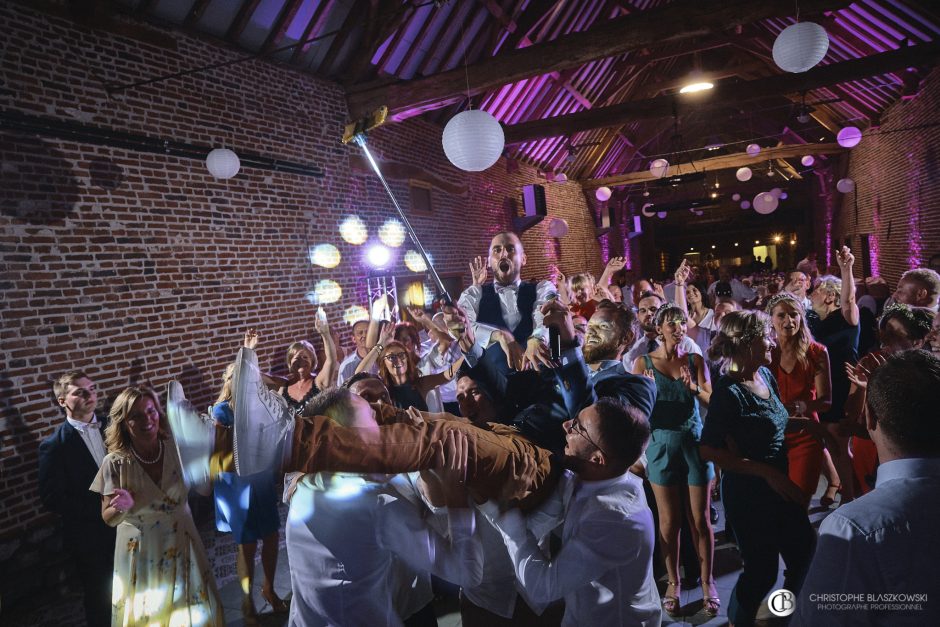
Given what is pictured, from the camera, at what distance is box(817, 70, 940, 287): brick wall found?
27.4 feet

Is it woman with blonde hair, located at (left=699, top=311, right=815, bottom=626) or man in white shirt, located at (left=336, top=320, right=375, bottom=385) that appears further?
man in white shirt, located at (left=336, top=320, right=375, bottom=385)

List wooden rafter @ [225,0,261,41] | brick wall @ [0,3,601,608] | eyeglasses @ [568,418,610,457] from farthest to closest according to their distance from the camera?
1. wooden rafter @ [225,0,261,41]
2. brick wall @ [0,3,601,608]
3. eyeglasses @ [568,418,610,457]

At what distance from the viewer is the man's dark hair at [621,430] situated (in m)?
1.52

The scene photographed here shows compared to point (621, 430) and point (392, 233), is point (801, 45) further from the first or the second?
point (392, 233)

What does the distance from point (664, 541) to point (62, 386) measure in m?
3.69

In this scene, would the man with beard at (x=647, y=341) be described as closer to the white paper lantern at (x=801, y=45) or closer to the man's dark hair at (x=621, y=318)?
the man's dark hair at (x=621, y=318)

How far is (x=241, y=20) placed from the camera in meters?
5.01

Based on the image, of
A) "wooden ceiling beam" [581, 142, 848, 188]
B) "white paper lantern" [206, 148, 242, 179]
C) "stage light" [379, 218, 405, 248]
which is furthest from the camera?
"wooden ceiling beam" [581, 142, 848, 188]

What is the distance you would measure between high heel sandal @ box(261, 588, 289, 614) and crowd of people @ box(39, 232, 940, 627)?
40 mm

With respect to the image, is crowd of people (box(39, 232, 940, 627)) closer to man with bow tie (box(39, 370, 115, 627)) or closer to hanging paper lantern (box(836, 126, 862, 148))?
man with bow tie (box(39, 370, 115, 627))

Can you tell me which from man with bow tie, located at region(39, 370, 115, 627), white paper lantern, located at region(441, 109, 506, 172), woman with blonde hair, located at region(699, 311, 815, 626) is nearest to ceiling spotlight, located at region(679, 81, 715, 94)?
white paper lantern, located at region(441, 109, 506, 172)

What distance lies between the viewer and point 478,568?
5.08ft

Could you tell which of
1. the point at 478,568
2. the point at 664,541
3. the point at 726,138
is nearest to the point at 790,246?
the point at 726,138

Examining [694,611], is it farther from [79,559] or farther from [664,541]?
[79,559]
